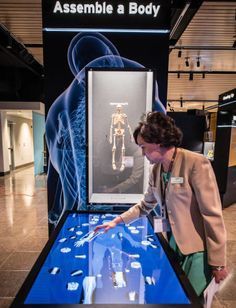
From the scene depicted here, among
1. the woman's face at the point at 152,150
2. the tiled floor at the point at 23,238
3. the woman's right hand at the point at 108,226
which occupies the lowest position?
the tiled floor at the point at 23,238

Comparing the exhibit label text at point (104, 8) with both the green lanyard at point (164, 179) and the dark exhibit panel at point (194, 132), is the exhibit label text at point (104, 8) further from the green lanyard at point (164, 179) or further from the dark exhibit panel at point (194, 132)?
the dark exhibit panel at point (194, 132)

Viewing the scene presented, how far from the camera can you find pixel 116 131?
2.73 m

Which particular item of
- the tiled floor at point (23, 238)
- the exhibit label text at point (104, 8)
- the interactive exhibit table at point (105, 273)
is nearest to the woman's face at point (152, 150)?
the interactive exhibit table at point (105, 273)

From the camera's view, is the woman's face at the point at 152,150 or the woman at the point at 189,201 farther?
the woman's face at the point at 152,150

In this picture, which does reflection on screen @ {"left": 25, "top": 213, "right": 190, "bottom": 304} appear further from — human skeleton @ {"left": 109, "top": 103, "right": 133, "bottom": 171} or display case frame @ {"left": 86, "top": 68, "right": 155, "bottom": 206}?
human skeleton @ {"left": 109, "top": 103, "right": 133, "bottom": 171}

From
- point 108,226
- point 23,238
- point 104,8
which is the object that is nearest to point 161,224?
point 108,226

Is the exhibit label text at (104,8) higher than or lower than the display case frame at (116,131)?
higher

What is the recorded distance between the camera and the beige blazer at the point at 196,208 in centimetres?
126

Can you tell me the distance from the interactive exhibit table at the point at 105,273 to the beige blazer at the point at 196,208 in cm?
21

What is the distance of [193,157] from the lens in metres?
1.34

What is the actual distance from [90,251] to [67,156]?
1.42m

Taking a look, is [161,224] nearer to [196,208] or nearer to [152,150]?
[196,208]

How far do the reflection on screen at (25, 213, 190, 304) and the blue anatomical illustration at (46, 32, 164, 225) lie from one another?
0.95 metres

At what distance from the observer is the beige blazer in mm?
1259
